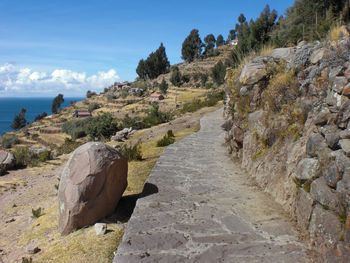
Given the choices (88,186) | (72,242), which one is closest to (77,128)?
(88,186)

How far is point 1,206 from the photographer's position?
7.66 m

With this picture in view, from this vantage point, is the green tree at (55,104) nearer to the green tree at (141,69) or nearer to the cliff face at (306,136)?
the green tree at (141,69)

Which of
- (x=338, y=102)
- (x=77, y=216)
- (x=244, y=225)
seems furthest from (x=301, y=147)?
(x=77, y=216)

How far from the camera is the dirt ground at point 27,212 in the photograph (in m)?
4.68

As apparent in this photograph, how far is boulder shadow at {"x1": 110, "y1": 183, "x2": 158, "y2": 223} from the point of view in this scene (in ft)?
15.6

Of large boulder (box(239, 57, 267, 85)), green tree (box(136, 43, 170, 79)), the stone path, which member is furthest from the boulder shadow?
green tree (box(136, 43, 170, 79))

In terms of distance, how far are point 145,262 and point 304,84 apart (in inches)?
132

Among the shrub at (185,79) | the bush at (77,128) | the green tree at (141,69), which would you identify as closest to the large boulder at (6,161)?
the bush at (77,128)

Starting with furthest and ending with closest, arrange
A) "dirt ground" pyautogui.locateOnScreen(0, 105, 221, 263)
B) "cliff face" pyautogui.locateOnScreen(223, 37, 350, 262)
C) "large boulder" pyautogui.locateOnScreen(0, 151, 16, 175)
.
→ "large boulder" pyautogui.locateOnScreen(0, 151, 16, 175)
"dirt ground" pyautogui.locateOnScreen(0, 105, 221, 263)
"cliff face" pyautogui.locateOnScreen(223, 37, 350, 262)

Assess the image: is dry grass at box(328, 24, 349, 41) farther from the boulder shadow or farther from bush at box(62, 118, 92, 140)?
bush at box(62, 118, 92, 140)

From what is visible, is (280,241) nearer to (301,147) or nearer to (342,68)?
(301,147)

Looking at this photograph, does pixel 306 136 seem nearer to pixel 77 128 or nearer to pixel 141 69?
pixel 77 128

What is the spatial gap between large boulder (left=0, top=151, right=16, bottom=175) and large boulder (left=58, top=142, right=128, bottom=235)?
27.5 feet

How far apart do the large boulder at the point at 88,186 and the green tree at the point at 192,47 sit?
8663 cm
